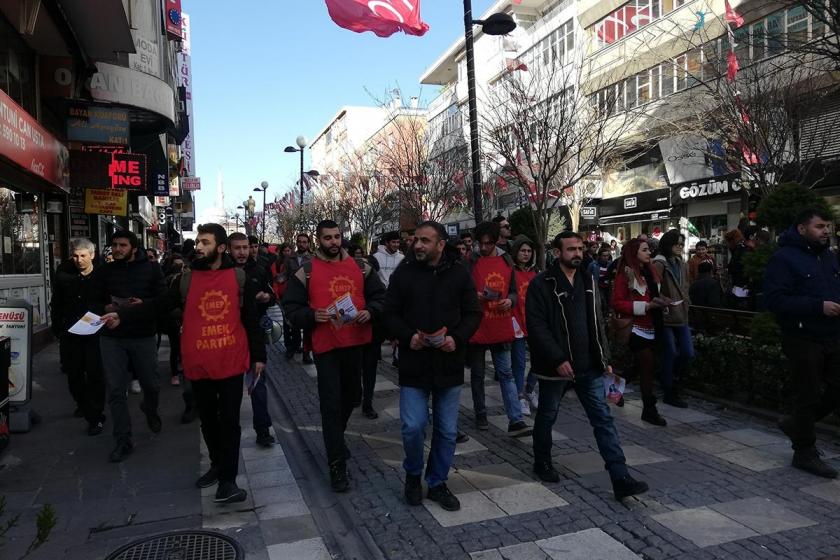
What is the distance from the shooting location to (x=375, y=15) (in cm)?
986

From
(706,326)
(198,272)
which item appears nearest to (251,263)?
(198,272)

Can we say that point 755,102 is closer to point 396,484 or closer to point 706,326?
point 706,326

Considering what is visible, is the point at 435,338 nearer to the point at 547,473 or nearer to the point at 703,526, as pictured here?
the point at 547,473

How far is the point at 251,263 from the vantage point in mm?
6383

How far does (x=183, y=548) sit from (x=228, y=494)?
601 millimetres

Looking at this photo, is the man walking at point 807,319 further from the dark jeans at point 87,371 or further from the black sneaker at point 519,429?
the dark jeans at point 87,371

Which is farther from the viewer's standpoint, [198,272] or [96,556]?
[198,272]

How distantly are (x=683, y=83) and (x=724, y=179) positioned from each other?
3.60 m

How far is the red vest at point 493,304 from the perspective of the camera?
19.0ft

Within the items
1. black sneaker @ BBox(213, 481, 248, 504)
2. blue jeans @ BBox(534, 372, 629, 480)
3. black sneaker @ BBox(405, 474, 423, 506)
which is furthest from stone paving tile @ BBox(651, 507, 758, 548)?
black sneaker @ BBox(213, 481, 248, 504)

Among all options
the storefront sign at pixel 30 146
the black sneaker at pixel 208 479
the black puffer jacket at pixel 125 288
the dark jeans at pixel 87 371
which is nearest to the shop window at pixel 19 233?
the storefront sign at pixel 30 146

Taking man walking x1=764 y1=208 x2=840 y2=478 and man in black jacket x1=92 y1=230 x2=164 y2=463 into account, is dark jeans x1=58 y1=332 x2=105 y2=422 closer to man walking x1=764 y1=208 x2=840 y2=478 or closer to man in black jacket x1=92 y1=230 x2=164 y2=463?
man in black jacket x1=92 y1=230 x2=164 y2=463

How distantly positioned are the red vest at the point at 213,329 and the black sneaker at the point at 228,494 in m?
0.76

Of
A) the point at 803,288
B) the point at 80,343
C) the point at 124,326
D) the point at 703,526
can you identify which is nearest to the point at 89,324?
the point at 124,326
